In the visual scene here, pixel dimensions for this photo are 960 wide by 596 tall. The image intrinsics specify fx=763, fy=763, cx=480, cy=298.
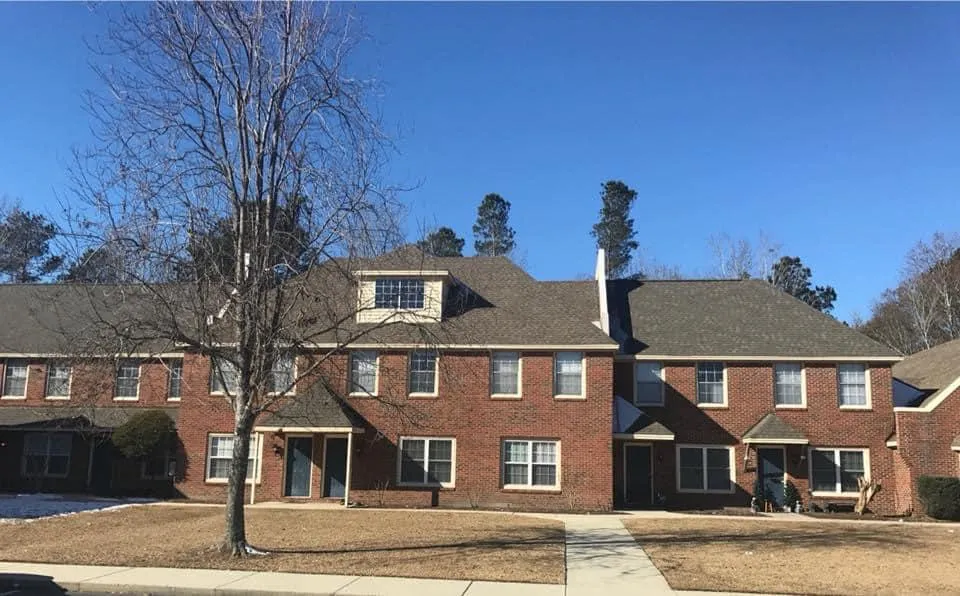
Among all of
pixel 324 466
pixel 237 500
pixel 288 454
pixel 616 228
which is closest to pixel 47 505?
pixel 288 454

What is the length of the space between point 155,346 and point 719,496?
65.4 feet

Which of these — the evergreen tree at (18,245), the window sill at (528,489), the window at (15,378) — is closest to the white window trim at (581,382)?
the window sill at (528,489)

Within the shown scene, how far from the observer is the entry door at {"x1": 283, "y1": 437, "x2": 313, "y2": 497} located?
25.1m

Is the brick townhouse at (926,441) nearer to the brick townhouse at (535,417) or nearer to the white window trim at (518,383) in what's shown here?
the brick townhouse at (535,417)

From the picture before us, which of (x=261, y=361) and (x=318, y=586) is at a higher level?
(x=261, y=361)

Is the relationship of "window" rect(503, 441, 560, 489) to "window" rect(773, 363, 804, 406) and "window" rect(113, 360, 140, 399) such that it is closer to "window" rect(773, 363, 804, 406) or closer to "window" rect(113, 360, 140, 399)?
"window" rect(773, 363, 804, 406)

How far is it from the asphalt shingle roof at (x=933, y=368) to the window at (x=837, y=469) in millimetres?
3845

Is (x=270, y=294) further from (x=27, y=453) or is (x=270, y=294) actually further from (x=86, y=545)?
(x=27, y=453)

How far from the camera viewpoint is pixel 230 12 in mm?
13398

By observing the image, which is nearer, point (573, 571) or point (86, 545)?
point (573, 571)

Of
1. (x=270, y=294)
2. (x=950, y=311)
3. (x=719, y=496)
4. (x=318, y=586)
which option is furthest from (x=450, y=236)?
(x=318, y=586)

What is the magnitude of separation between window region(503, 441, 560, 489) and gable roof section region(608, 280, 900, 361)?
16.4ft

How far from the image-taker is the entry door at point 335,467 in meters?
25.1

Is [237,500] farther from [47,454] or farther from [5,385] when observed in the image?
[5,385]
